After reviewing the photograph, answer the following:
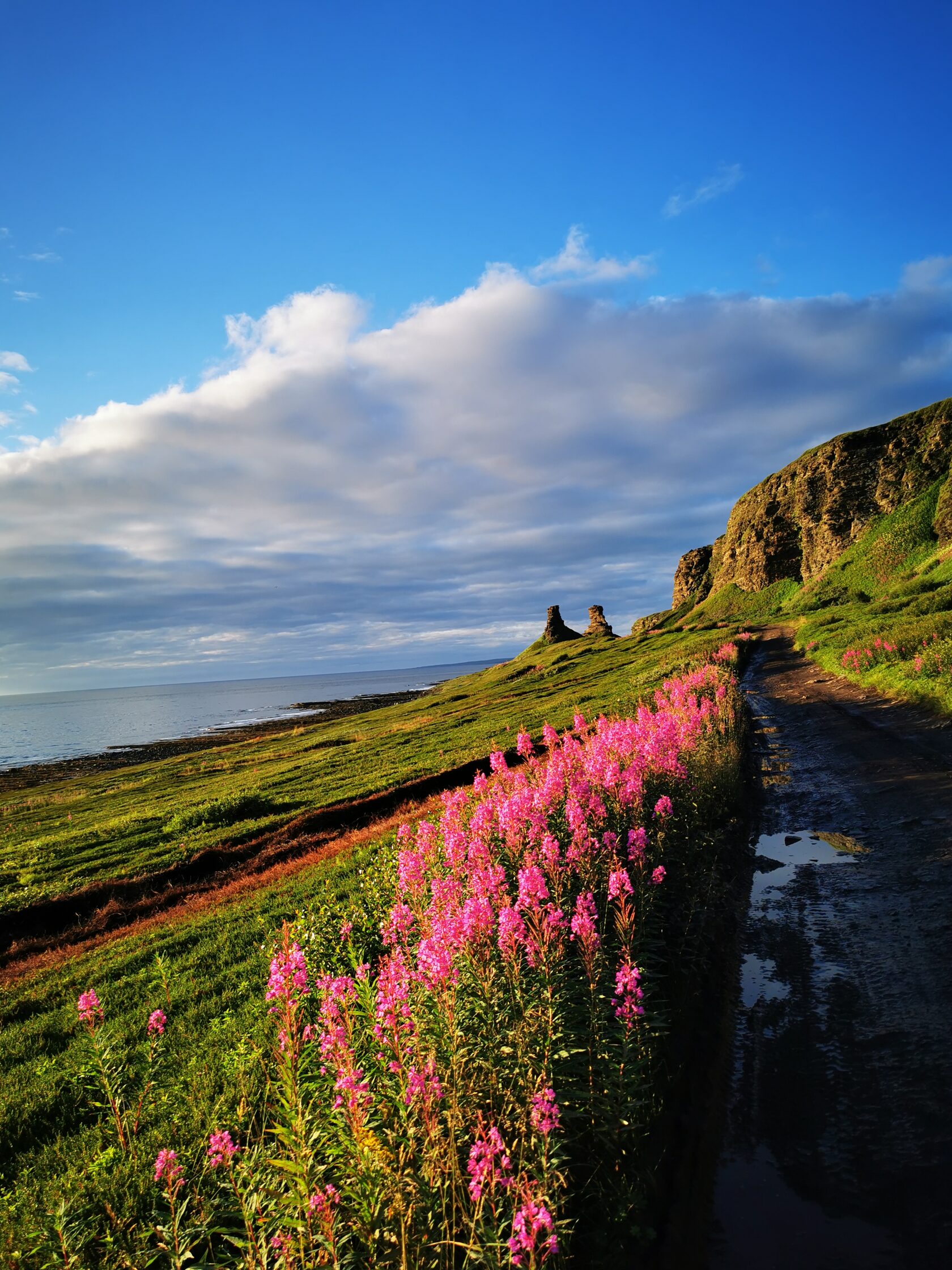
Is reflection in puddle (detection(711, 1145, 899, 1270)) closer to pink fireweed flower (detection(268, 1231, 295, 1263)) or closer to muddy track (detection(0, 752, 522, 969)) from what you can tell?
pink fireweed flower (detection(268, 1231, 295, 1263))

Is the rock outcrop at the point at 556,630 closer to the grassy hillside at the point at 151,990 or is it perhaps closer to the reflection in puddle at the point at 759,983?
the grassy hillside at the point at 151,990

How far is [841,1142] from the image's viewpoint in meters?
4.54

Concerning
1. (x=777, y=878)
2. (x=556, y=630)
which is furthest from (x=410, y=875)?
(x=556, y=630)

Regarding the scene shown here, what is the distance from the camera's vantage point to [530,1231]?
2582 mm

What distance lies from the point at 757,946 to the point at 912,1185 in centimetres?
361

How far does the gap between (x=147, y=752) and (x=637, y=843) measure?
95.7 metres

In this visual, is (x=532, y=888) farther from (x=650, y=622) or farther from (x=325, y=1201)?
(x=650, y=622)

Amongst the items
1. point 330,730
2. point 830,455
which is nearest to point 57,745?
Result: point 330,730

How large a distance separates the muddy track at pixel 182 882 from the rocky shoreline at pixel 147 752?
180 ft

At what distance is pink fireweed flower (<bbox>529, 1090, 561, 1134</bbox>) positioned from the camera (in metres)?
2.93

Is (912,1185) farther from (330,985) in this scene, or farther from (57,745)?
(57,745)

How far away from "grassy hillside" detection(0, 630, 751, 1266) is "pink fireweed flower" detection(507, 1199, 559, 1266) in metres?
2.40

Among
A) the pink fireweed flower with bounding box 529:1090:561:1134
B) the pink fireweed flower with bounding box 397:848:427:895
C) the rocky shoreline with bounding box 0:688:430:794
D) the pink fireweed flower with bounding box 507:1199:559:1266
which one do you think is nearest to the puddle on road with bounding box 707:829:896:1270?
the pink fireweed flower with bounding box 529:1090:561:1134

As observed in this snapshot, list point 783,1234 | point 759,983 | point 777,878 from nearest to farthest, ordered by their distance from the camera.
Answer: point 783,1234 → point 759,983 → point 777,878
